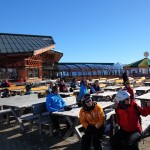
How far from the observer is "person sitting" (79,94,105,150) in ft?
17.5

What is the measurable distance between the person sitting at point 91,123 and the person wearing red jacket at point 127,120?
0.54m

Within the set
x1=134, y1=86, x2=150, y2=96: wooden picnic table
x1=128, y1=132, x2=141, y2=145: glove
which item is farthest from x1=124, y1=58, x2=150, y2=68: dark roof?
x1=128, y1=132, x2=141, y2=145: glove

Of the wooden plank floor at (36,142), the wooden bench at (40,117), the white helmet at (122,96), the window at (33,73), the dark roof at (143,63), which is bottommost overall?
the wooden plank floor at (36,142)

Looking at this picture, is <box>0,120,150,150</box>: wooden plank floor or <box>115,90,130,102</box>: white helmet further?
<box>0,120,150,150</box>: wooden plank floor

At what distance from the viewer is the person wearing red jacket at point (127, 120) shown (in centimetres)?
471

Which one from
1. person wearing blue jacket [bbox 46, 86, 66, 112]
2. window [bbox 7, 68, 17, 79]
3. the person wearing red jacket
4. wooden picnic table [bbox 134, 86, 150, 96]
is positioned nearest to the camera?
the person wearing red jacket

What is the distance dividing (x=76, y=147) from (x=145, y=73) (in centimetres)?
2885

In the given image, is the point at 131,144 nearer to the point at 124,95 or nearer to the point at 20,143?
the point at 124,95

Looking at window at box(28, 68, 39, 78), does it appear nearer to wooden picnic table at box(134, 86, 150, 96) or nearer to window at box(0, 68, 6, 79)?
window at box(0, 68, 6, 79)

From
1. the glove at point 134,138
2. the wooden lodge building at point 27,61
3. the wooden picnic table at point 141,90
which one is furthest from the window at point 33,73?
the glove at point 134,138

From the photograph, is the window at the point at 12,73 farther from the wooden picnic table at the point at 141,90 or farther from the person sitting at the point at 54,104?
the person sitting at the point at 54,104

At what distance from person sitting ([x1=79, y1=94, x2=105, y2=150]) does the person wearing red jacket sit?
54cm

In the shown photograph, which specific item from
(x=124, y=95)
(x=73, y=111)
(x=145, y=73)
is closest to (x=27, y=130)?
(x=73, y=111)

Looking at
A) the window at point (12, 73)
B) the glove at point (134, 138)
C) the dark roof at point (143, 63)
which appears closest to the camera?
the glove at point (134, 138)
